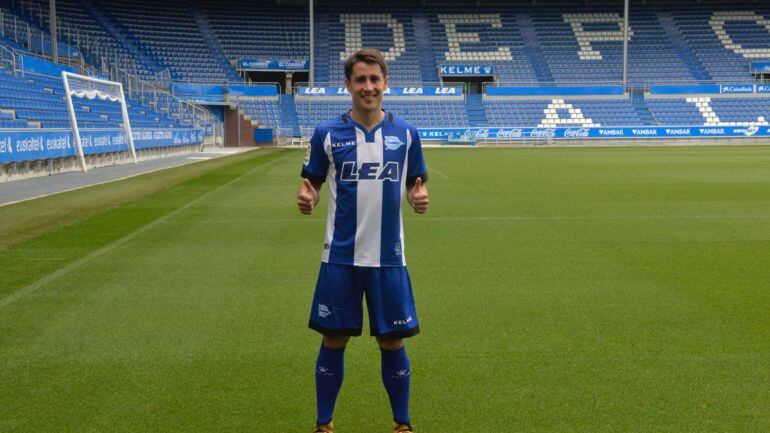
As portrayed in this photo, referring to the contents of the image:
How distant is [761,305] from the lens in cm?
648

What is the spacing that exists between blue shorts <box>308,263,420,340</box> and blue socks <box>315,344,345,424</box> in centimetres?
15

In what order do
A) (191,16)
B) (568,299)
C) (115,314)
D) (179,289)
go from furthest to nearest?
(191,16), (179,289), (568,299), (115,314)

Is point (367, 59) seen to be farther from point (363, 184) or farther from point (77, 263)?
point (77, 263)

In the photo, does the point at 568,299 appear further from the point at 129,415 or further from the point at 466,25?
the point at 466,25

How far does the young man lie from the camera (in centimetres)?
368

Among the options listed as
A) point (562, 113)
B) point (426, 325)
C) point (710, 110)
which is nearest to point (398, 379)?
point (426, 325)

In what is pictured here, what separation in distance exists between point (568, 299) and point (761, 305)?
4.80ft

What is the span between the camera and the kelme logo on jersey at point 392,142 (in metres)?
3.69

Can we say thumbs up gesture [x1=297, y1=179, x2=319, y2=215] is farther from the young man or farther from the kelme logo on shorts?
the kelme logo on shorts

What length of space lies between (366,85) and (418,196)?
1.77 ft

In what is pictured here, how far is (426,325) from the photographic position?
5949 mm

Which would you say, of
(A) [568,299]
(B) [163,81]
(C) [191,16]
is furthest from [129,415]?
(C) [191,16]

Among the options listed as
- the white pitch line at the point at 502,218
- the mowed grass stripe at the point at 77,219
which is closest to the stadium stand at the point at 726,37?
the mowed grass stripe at the point at 77,219

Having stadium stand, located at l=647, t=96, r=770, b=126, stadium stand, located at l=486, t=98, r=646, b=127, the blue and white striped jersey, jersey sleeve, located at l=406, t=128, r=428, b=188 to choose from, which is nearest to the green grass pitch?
the blue and white striped jersey
